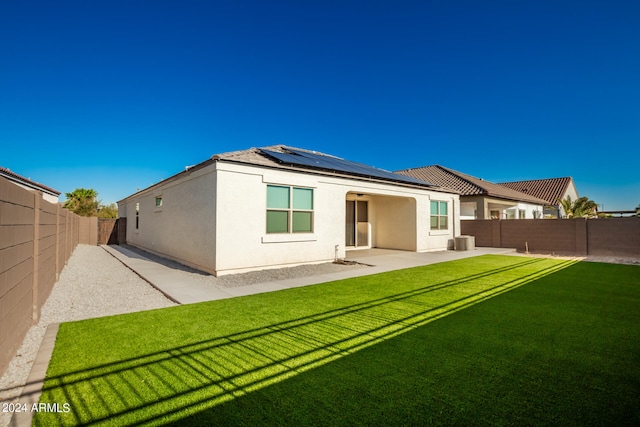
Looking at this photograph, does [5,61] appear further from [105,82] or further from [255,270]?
[255,270]

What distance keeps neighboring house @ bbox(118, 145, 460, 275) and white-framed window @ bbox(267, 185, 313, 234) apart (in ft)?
0.10

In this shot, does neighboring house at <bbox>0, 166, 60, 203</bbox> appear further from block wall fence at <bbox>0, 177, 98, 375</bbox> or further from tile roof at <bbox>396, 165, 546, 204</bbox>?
tile roof at <bbox>396, 165, 546, 204</bbox>

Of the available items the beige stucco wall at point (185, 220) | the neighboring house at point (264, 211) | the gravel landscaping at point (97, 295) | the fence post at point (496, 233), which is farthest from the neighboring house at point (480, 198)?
the beige stucco wall at point (185, 220)

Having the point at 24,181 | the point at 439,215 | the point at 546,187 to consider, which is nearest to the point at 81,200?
the point at 24,181

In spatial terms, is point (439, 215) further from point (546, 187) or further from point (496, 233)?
point (546, 187)

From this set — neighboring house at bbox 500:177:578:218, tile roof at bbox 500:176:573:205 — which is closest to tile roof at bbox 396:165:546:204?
neighboring house at bbox 500:177:578:218

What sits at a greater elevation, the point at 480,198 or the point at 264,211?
the point at 480,198

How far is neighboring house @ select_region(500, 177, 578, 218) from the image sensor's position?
27.6m

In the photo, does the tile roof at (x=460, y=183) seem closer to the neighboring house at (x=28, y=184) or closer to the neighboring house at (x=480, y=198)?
the neighboring house at (x=480, y=198)

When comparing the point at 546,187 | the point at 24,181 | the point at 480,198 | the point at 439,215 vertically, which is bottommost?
the point at 439,215

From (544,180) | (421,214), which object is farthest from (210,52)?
(544,180)

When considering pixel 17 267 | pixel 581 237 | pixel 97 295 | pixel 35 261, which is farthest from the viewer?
pixel 581 237

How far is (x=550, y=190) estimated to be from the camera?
30375 millimetres

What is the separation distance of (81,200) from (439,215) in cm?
3269
